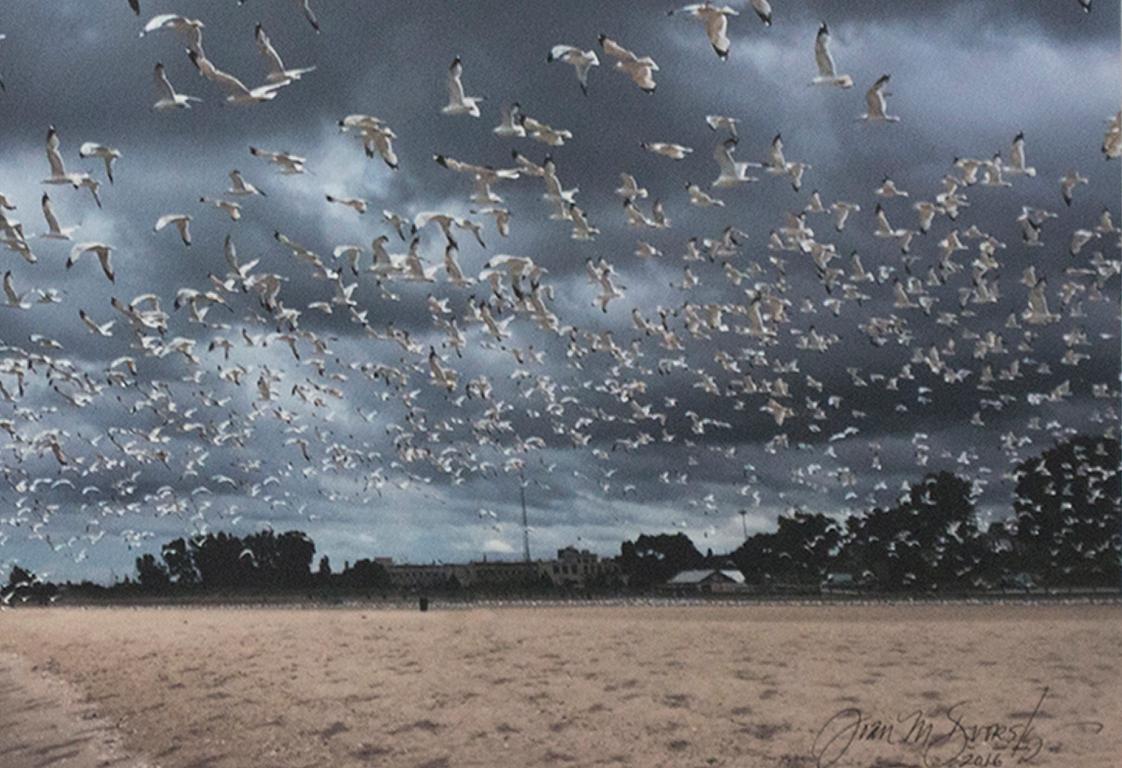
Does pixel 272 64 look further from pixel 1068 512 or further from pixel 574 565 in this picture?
pixel 574 565

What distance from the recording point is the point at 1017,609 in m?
50.7

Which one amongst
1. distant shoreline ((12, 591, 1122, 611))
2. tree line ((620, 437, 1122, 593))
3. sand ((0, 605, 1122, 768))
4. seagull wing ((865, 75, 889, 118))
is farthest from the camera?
tree line ((620, 437, 1122, 593))

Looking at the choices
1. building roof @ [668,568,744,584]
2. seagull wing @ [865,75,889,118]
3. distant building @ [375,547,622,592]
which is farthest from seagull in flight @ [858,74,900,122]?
distant building @ [375,547,622,592]

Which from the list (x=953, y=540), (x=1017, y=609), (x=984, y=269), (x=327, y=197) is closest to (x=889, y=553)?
(x=953, y=540)

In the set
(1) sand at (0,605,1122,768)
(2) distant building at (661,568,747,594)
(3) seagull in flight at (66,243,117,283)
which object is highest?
(3) seagull in flight at (66,243,117,283)

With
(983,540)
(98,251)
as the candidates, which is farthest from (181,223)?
(983,540)

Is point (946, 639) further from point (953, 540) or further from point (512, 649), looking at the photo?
point (953, 540)

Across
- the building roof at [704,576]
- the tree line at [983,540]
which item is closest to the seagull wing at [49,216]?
the tree line at [983,540]

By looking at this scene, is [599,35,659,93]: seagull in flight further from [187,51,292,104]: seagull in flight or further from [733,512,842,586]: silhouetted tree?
[733,512,842,586]: silhouetted tree

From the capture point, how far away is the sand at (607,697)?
67.5 feet
